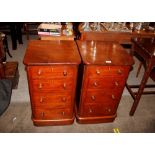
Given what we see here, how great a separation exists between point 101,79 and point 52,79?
0.46 m

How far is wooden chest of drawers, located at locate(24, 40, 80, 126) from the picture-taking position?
144 centimetres

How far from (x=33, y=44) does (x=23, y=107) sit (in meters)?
0.93

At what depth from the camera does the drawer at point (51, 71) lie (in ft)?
4.73

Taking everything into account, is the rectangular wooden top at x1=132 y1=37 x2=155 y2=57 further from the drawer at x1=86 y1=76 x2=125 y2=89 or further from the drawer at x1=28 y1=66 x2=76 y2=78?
the drawer at x1=28 y1=66 x2=76 y2=78

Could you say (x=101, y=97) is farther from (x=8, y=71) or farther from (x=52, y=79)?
(x=8, y=71)

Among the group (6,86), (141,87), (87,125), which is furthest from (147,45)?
(6,86)

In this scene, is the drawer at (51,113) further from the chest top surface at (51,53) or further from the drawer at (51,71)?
the chest top surface at (51,53)

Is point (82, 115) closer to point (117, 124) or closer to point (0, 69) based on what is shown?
point (117, 124)

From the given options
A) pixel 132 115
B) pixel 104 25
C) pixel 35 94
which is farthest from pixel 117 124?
pixel 104 25

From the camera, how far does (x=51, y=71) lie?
1.47m

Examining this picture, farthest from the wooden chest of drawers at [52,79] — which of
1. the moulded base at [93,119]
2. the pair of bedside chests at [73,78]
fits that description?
the moulded base at [93,119]

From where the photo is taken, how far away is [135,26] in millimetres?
2758

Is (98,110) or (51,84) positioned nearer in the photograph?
(51,84)

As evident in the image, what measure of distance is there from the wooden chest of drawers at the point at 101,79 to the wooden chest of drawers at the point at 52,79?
0.10 meters
